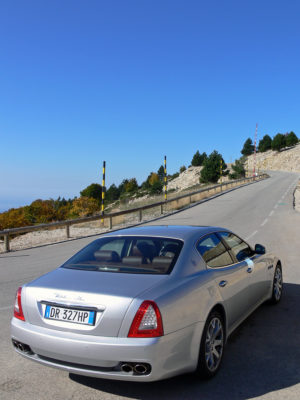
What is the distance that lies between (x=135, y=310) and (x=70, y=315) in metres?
0.59

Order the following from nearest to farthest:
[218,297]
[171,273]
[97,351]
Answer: [97,351] → [171,273] → [218,297]

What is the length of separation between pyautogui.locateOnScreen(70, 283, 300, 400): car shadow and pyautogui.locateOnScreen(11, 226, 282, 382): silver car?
0.20 metres

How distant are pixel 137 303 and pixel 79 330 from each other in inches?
21.4

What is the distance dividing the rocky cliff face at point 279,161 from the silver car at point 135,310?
10615cm

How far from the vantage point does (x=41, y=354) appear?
3404mm

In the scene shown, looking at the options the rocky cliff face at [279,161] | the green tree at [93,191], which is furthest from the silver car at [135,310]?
the rocky cliff face at [279,161]

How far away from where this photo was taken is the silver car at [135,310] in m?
3.11

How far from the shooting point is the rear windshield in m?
3.87

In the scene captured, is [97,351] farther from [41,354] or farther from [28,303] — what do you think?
[28,303]

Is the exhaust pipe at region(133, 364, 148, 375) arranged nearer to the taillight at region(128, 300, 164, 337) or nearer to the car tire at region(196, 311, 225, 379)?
the taillight at region(128, 300, 164, 337)

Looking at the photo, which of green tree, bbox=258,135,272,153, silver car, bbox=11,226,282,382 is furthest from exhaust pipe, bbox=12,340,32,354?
green tree, bbox=258,135,272,153

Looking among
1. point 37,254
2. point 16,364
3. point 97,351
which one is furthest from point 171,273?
point 37,254

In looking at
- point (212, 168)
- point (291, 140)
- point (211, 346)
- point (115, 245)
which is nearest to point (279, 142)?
point (291, 140)

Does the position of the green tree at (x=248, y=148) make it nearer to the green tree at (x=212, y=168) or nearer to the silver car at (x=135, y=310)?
the green tree at (x=212, y=168)
